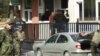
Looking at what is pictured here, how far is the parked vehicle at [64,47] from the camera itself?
1791 cm

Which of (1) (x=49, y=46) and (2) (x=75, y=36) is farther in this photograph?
(1) (x=49, y=46)

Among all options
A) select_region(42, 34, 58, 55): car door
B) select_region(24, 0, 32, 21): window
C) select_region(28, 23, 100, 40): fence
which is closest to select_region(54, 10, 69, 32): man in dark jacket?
select_region(28, 23, 100, 40): fence

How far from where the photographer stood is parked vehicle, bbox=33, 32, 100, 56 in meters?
17.9

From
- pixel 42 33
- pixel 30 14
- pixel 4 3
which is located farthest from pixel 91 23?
pixel 4 3

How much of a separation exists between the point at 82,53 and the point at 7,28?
10169mm

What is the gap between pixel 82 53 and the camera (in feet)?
58.4

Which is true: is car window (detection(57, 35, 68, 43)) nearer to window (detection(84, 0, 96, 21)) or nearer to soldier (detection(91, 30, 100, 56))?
soldier (detection(91, 30, 100, 56))

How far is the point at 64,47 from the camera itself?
61.5 feet

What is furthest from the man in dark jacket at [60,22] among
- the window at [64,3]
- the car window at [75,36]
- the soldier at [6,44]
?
the soldier at [6,44]

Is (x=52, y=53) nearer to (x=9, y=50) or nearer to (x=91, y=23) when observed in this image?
(x=91, y=23)

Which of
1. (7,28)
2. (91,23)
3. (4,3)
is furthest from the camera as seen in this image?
(91,23)

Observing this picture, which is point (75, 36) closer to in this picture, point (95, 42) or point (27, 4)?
point (95, 42)

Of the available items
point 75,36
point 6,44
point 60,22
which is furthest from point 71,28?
point 6,44

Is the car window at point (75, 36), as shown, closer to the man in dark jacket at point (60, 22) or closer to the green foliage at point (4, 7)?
the man in dark jacket at point (60, 22)
